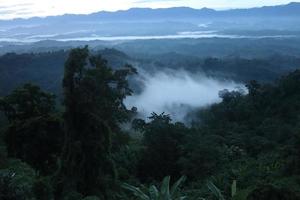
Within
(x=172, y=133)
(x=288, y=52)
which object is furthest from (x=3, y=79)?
(x=288, y=52)

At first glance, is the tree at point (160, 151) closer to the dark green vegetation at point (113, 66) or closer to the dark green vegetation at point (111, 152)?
the dark green vegetation at point (111, 152)

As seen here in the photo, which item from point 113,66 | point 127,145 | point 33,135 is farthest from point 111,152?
point 113,66

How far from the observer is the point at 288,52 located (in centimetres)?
16725

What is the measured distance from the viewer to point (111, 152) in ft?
70.4

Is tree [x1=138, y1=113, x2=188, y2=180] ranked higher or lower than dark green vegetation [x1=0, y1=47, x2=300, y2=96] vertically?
higher

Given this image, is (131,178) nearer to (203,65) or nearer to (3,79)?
(3,79)

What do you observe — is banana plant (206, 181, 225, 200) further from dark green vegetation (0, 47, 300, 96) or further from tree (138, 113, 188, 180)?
dark green vegetation (0, 47, 300, 96)

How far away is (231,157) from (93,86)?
13.3 metres

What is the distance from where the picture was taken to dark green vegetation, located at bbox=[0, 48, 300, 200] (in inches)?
642

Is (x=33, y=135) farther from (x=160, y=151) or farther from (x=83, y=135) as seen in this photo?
(x=160, y=151)

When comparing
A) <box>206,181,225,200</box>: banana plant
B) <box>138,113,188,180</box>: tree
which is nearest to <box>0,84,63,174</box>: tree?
<box>138,113,188,180</box>: tree

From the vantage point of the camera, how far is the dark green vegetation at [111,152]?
1630cm

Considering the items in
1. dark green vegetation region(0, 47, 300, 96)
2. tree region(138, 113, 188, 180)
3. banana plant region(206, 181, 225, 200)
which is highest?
banana plant region(206, 181, 225, 200)

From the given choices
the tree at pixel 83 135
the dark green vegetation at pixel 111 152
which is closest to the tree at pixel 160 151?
the dark green vegetation at pixel 111 152
